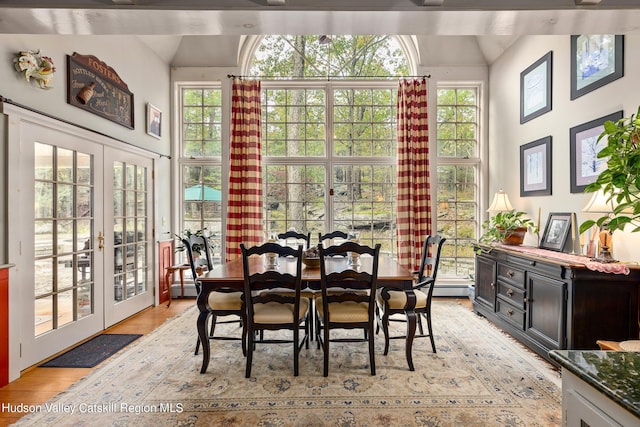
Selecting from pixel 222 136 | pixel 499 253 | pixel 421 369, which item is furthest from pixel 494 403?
pixel 222 136

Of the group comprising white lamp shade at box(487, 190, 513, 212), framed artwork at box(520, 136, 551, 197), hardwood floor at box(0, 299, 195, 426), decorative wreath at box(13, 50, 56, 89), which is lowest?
hardwood floor at box(0, 299, 195, 426)

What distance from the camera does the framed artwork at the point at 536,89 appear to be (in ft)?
11.8

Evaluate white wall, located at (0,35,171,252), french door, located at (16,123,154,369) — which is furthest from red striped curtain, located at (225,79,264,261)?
french door, located at (16,123,154,369)

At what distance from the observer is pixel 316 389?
2406 millimetres

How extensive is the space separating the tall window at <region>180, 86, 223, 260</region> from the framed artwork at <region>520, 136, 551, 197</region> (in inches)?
158

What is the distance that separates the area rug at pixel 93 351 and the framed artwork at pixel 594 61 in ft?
15.9

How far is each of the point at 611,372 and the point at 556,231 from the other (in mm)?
2833

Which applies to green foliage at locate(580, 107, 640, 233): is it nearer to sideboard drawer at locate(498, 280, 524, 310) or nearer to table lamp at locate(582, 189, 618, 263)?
table lamp at locate(582, 189, 618, 263)

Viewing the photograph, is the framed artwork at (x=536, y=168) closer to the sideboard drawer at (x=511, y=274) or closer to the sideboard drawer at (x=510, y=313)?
the sideboard drawer at (x=511, y=274)

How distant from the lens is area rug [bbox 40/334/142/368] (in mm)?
2826

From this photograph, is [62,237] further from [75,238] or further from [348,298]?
[348,298]

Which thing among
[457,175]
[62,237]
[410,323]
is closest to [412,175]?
[457,175]

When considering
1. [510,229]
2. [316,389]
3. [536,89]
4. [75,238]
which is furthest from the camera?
[536,89]

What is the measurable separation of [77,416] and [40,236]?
59.7 inches
